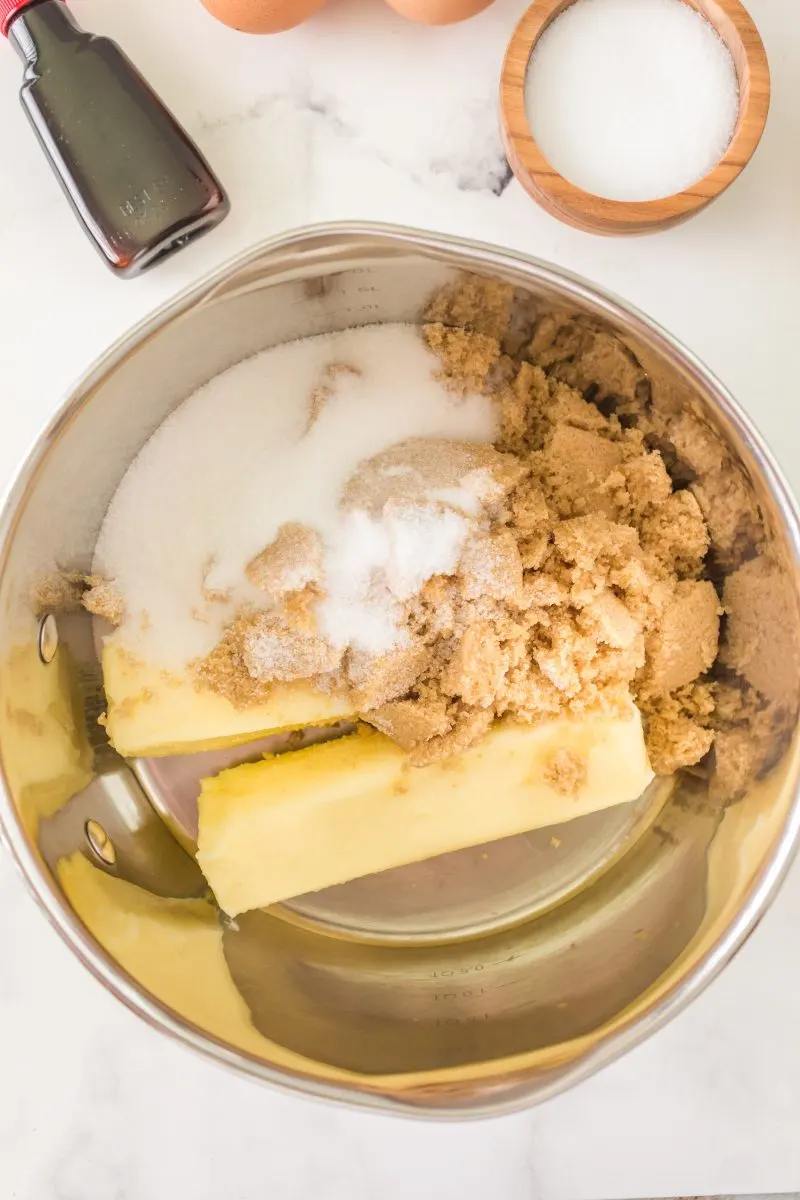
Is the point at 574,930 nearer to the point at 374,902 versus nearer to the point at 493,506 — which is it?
the point at 374,902

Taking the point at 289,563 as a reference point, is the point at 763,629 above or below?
below

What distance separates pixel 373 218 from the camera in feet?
2.89

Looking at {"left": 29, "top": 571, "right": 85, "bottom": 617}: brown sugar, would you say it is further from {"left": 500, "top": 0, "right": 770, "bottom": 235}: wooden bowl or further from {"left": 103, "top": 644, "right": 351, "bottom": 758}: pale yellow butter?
{"left": 500, "top": 0, "right": 770, "bottom": 235}: wooden bowl

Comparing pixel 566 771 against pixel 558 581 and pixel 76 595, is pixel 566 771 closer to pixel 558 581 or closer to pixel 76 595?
pixel 558 581

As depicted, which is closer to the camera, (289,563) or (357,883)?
(289,563)

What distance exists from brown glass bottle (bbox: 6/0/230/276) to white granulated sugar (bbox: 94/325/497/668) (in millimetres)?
141

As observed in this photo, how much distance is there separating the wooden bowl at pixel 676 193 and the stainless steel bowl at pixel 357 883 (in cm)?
9

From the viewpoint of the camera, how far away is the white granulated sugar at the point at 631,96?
808 mm

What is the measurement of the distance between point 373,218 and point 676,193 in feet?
0.88

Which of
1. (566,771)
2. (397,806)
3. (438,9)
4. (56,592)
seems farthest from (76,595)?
(438,9)

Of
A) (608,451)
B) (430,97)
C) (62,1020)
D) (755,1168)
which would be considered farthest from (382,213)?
(755,1168)

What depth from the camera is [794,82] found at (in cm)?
88

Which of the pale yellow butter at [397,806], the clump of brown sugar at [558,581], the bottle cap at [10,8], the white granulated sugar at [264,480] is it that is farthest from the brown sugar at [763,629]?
the bottle cap at [10,8]

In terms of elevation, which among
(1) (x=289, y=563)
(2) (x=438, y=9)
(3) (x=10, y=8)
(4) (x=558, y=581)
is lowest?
(4) (x=558, y=581)
